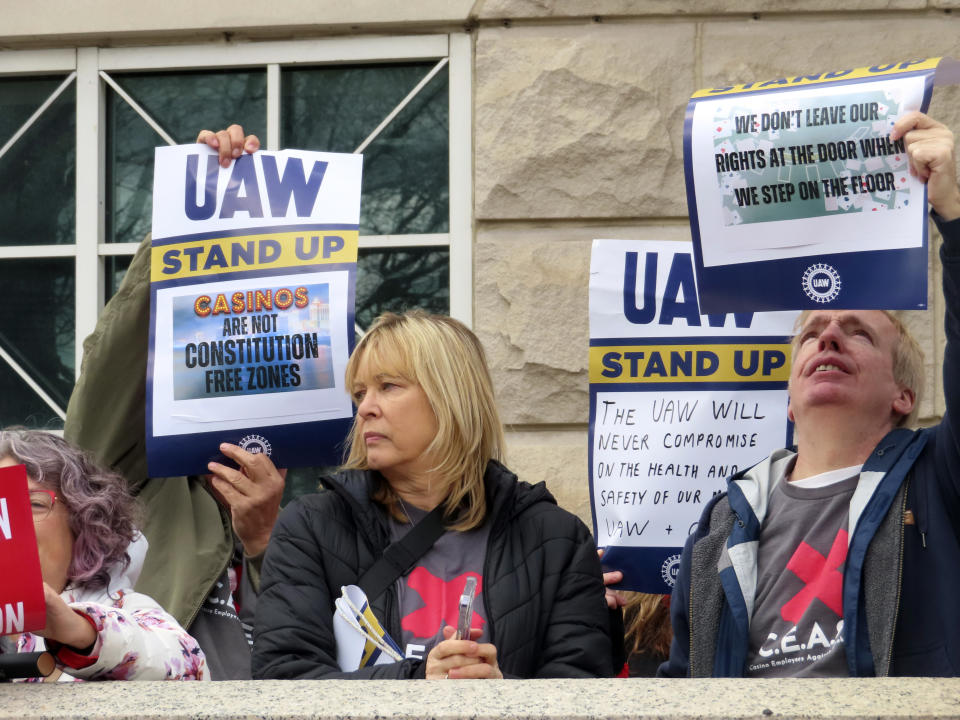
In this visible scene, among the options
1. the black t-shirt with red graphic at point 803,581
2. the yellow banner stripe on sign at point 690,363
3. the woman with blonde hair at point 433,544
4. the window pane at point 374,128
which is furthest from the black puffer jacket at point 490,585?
the window pane at point 374,128

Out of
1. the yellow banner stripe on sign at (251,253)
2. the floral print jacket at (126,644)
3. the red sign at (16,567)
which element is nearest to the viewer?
the red sign at (16,567)

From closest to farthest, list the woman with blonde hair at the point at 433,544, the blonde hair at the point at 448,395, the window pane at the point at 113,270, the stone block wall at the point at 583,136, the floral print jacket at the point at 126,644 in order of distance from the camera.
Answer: the floral print jacket at the point at 126,644, the woman with blonde hair at the point at 433,544, the blonde hair at the point at 448,395, the stone block wall at the point at 583,136, the window pane at the point at 113,270

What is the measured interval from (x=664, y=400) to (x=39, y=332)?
7.65 feet

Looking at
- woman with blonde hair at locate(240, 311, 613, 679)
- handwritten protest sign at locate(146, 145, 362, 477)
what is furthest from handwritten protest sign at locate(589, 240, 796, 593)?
handwritten protest sign at locate(146, 145, 362, 477)

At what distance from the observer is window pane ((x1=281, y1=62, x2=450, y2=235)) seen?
455cm

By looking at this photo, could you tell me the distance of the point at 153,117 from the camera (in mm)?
4645

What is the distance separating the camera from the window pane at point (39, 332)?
460 cm

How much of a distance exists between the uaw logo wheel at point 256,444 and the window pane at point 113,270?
5.07 feet

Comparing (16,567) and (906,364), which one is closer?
(16,567)

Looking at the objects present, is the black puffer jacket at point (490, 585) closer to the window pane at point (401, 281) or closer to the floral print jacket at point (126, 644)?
the floral print jacket at point (126, 644)

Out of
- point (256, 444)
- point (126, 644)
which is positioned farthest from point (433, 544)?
point (126, 644)

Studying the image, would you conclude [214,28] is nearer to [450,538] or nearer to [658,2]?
[658,2]

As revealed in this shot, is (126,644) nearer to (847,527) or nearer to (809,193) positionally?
(847,527)

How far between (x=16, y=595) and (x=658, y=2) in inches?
121
